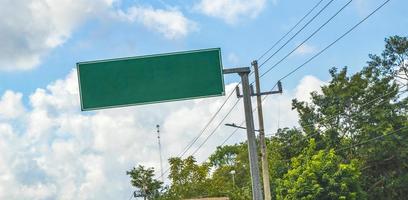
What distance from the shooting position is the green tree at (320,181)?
41.2 meters

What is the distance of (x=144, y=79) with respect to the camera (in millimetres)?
12969

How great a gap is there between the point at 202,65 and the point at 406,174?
1712 inches

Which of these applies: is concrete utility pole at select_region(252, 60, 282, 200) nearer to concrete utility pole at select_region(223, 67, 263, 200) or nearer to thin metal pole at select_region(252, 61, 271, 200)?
thin metal pole at select_region(252, 61, 271, 200)

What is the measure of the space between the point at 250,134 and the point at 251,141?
5.8 inches

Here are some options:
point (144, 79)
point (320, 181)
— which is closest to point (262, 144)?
point (320, 181)

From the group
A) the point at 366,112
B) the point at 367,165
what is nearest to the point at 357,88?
the point at 366,112

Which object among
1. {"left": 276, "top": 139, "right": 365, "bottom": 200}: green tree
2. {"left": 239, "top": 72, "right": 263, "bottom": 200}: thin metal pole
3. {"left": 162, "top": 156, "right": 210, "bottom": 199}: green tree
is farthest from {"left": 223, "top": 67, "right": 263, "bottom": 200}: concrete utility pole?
{"left": 162, "top": 156, "right": 210, "bottom": 199}: green tree

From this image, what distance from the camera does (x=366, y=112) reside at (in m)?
53.6

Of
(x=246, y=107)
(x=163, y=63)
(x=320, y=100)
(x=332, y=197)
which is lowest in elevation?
(x=332, y=197)

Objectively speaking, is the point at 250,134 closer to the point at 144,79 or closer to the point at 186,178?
the point at 144,79

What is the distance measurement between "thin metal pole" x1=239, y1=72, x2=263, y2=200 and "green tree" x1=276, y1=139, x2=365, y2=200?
27553 millimetres

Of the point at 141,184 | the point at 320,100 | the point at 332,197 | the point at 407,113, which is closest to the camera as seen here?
the point at 332,197

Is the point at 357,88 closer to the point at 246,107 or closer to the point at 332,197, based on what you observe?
the point at 332,197

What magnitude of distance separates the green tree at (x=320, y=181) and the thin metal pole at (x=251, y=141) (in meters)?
27.6
